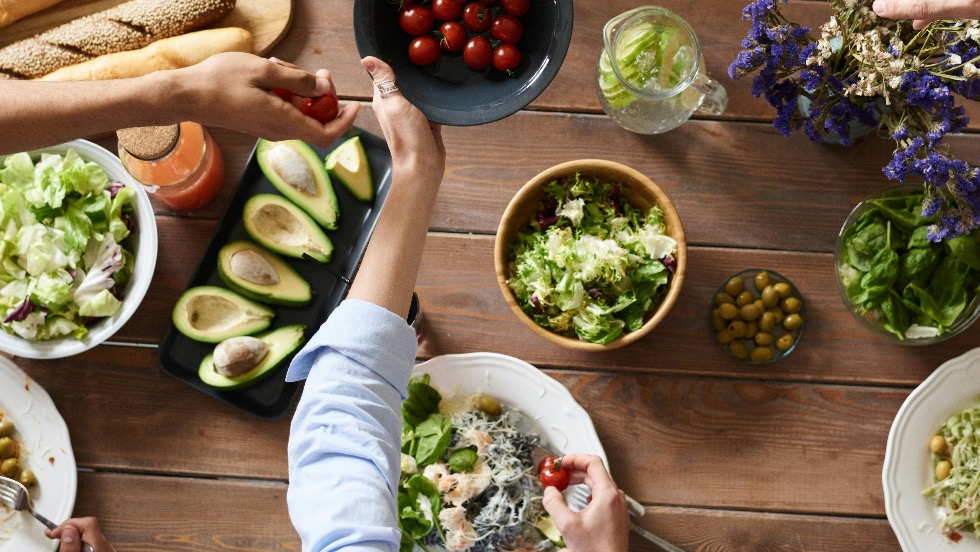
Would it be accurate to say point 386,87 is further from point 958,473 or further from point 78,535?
point 958,473

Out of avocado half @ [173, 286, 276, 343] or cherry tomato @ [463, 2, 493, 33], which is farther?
avocado half @ [173, 286, 276, 343]

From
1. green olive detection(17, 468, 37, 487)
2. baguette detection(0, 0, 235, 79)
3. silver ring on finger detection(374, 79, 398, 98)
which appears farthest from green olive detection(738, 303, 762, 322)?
green olive detection(17, 468, 37, 487)

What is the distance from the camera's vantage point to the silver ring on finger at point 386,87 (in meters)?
1.26

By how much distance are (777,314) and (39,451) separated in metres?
1.61

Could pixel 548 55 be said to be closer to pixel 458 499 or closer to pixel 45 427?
pixel 458 499

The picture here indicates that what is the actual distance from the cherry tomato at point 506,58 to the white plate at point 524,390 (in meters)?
0.58

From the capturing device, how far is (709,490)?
5.41 feet

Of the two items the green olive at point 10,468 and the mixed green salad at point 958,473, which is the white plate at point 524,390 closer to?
the mixed green salad at point 958,473

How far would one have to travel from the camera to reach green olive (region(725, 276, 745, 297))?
1.62 m

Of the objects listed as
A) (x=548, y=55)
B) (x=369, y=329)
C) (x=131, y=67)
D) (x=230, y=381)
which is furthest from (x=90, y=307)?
(x=548, y=55)

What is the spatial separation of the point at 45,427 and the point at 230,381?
447 millimetres

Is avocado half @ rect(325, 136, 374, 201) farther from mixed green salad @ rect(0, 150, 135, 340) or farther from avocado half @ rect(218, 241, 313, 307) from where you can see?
mixed green salad @ rect(0, 150, 135, 340)

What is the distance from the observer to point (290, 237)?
1663mm

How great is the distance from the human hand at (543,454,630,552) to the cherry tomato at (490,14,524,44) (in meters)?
0.83
